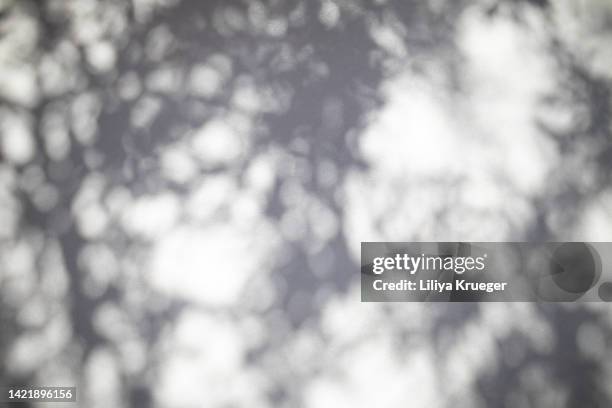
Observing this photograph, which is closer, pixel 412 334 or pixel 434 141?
pixel 412 334

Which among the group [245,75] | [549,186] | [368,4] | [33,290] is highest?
[368,4]

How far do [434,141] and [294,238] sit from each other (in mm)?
1136

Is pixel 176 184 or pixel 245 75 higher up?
pixel 245 75

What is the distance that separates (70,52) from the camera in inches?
87.0

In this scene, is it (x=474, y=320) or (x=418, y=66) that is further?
(x=418, y=66)

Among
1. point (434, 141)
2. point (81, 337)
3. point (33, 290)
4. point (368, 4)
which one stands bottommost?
point (81, 337)

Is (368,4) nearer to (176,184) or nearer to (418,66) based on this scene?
(418,66)

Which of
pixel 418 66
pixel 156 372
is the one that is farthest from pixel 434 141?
pixel 156 372

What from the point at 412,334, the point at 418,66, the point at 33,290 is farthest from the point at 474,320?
the point at 33,290

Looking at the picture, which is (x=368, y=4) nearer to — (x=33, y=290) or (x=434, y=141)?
(x=434, y=141)

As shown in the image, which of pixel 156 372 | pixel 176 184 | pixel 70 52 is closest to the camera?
pixel 156 372

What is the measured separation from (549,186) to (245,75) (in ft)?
7.13

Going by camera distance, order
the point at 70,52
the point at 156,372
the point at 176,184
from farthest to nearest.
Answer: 1. the point at 70,52
2. the point at 176,184
3. the point at 156,372

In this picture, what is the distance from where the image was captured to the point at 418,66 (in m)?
2.21
